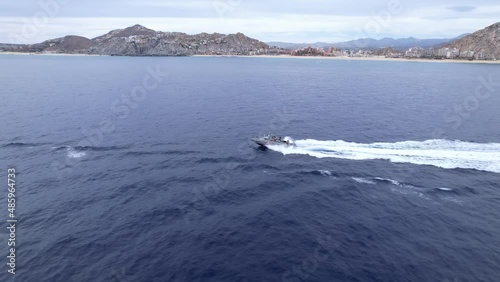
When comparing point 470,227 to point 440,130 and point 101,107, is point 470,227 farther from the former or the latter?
point 101,107

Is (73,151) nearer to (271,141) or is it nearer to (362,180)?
(271,141)

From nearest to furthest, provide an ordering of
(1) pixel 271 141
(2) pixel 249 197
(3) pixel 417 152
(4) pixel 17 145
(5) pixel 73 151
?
(2) pixel 249 197 → (5) pixel 73 151 → (3) pixel 417 152 → (4) pixel 17 145 → (1) pixel 271 141

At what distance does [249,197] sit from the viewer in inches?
2825

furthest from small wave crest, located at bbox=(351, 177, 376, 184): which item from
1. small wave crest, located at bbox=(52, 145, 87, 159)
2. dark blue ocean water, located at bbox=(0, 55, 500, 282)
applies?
small wave crest, located at bbox=(52, 145, 87, 159)

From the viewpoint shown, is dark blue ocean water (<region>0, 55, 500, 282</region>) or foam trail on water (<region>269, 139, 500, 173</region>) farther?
foam trail on water (<region>269, 139, 500, 173</region>)

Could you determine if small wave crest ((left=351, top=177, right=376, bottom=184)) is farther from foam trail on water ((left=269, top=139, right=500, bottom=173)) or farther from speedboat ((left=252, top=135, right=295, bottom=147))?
speedboat ((left=252, top=135, right=295, bottom=147))

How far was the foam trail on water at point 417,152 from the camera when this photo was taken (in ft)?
288

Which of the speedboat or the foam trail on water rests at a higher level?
the speedboat

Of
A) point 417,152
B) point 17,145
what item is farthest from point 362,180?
point 17,145

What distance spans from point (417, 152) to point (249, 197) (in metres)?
55.0

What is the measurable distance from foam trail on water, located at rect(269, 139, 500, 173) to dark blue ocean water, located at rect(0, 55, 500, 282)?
56 cm

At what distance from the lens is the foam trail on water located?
3457 inches

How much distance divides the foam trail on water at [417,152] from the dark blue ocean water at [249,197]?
1.85ft

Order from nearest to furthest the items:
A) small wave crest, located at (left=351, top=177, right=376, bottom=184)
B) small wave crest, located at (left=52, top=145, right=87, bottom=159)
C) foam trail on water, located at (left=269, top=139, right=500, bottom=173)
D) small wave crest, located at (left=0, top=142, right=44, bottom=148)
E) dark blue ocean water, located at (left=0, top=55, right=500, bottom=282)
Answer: dark blue ocean water, located at (left=0, top=55, right=500, bottom=282), small wave crest, located at (left=351, top=177, right=376, bottom=184), foam trail on water, located at (left=269, top=139, right=500, bottom=173), small wave crest, located at (left=52, top=145, right=87, bottom=159), small wave crest, located at (left=0, top=142, right=44, bottom=148)
